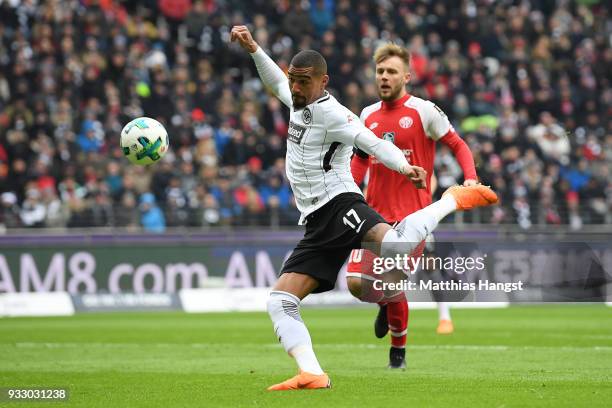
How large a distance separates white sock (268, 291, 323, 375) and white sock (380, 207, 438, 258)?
81 centimetres

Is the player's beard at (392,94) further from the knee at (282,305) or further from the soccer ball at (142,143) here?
the knee at (282,305)

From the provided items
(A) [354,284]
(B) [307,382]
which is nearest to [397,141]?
(A) [354,284]

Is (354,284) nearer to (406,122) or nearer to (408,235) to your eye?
(406,122)

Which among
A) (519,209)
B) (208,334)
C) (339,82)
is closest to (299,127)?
(208,334)

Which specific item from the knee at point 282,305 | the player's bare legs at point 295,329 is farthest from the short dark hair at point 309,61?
the knee at point 282,305

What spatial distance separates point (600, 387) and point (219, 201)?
1437 centimetres

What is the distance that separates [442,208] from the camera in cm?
862

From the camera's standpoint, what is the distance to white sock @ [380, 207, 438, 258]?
27.5 ft

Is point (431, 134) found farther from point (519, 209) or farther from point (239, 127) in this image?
point (239, 127)

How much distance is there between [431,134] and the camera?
10.7 m

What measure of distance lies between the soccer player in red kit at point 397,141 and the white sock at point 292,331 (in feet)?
5.62

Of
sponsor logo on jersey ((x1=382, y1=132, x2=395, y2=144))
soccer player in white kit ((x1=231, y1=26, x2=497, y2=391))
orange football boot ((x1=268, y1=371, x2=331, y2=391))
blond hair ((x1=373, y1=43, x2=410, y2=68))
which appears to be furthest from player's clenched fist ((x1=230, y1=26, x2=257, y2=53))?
orange football boot ((x1=268, y1=371, x2=331, y2=391))

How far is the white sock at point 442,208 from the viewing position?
8578 mm

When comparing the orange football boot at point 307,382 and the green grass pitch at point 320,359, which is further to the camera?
the orange football boot at point 307,382
